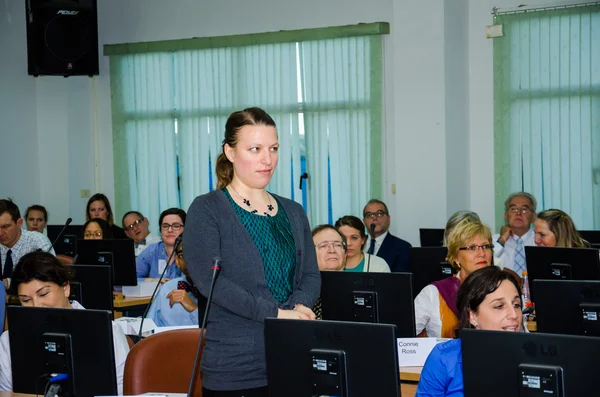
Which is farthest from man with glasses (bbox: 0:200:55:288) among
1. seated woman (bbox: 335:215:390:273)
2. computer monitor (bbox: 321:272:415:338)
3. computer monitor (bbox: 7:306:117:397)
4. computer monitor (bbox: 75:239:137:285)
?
computer monitor (bbox: 7:306:117:397)

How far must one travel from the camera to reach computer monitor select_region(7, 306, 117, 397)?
2436mm

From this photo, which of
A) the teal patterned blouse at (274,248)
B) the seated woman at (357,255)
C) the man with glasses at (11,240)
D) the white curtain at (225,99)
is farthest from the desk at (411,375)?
the white curtain at (225,99)

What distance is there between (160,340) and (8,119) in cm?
768

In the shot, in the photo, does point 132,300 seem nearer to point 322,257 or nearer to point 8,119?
point 322,257

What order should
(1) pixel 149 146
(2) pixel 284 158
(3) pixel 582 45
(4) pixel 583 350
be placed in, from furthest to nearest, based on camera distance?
(1) pixel 149 146
(2) pixel 284 158
(3) pixel 582 45
(4) pixel 583 350

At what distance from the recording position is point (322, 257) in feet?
15.6

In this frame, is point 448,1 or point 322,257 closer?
point 322,257

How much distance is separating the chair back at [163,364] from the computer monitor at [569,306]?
133cm

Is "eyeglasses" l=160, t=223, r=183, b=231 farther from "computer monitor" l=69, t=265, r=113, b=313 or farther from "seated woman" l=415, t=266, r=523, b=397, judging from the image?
"seated woman" l=415, t=266, r=523, b=397

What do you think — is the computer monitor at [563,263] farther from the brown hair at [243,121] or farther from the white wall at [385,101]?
the white wall at [385,101]

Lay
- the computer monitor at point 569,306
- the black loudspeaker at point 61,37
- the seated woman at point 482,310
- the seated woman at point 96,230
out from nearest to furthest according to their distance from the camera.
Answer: the seated woman at point 482,310 < the computer monitor at point 569,306 < the seated woman at point 96,230 < the black loudspeaker at point 61,37

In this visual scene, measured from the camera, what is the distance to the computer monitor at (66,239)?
752cm

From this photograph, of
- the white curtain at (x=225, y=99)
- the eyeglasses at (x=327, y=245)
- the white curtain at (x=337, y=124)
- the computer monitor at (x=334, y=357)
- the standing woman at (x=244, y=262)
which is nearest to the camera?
the computer monitor at (x=334, y=357)

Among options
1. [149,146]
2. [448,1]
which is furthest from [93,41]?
[448,1]
